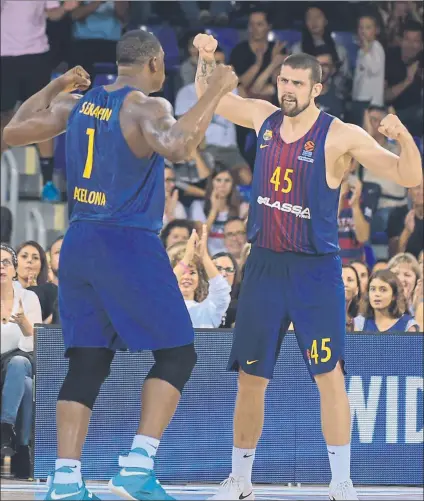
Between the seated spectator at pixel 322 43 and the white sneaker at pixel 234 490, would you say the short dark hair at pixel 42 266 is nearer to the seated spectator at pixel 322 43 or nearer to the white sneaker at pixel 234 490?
the white sneaker at pixel 234 490

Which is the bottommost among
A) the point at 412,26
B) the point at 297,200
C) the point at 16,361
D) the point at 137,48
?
the point at 16,361

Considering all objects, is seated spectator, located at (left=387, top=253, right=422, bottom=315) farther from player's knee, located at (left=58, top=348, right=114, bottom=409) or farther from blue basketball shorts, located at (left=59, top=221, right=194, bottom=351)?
player's knee, located at (left=58, top=348, right=114, bottom=409)

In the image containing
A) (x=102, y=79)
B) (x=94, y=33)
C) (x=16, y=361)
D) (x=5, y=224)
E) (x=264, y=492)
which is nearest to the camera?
(x=264, y=492)

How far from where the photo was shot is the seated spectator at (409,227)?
13320mm

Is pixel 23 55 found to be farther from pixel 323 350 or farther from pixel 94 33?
pixel 323 350

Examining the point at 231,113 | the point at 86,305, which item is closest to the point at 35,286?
the point at 231,113

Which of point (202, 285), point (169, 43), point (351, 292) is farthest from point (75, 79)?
point (169, 43)

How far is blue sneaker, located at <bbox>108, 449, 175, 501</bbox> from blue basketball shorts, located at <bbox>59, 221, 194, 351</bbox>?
1.78 ft

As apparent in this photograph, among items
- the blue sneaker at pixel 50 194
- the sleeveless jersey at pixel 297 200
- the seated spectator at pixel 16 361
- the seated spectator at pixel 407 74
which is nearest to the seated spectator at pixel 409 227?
the seated spectator at pixel 407 74

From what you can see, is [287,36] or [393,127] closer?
[393,127]

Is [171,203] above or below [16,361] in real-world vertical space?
above

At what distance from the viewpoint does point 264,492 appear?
8086mm

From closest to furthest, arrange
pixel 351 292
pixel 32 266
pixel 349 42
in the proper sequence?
pixel 32 266 → pixel 351 292 → pixel 349 42

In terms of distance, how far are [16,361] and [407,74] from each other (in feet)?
24.1
